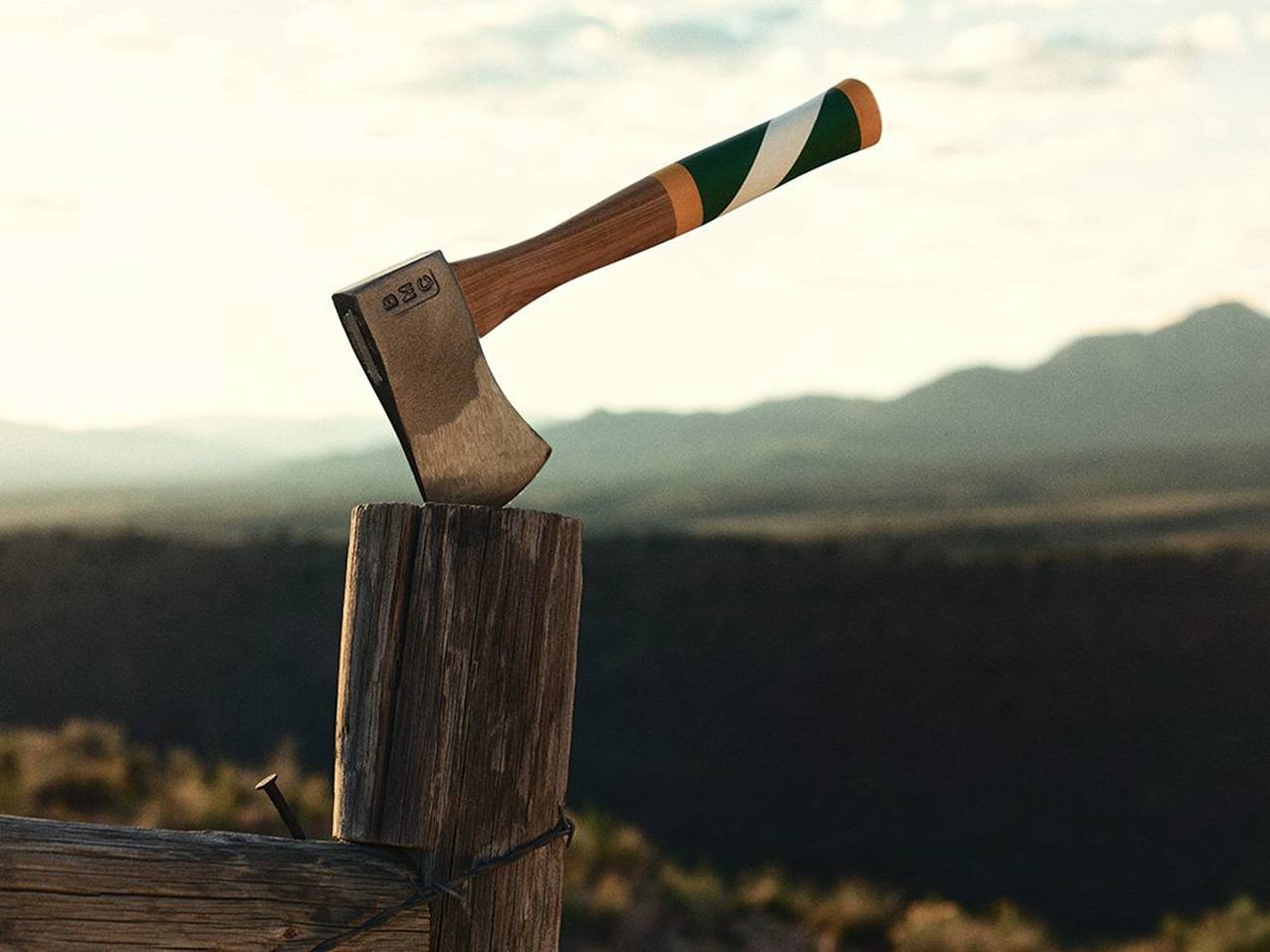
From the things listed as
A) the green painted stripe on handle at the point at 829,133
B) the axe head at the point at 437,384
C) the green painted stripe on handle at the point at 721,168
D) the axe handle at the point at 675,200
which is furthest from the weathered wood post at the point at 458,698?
the green painted stripe on handle at the point at 829,133

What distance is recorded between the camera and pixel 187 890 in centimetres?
172

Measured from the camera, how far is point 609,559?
16.6 m

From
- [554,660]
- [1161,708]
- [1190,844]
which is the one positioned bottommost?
[1190,844]

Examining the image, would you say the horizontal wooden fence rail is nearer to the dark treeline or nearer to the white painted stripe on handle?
the white painted stripe on handle

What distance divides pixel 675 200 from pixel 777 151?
0.20 m

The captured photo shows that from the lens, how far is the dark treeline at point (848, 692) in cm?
1098

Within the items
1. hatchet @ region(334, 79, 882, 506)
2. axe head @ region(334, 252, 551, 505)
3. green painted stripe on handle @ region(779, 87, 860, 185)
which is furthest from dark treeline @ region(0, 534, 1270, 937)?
axe head @ region(334, 252, 551, 505)

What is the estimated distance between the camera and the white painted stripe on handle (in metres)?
2.29

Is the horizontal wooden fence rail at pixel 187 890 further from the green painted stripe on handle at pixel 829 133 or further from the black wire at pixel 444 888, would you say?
the green painted stripe on handle at pixel 829 133

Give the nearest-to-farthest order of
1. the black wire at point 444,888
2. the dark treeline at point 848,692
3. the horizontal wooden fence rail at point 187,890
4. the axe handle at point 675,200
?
the horizontal wooden fence rail at point 187,890 → the black wire at point 444,888 → the axe handle at point 675,200 → the dark treeline at point 848,692

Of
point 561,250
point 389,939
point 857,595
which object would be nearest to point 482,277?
point 561,250

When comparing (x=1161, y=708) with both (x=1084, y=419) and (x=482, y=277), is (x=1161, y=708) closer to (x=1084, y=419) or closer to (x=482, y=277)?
(x=482, y=277)

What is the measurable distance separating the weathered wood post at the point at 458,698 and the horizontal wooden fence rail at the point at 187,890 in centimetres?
7

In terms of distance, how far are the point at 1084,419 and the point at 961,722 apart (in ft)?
99.6
